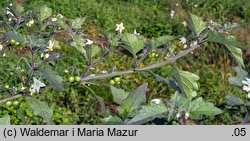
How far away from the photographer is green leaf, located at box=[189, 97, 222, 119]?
119 centimetres

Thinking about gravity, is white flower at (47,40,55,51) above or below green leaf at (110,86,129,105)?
above

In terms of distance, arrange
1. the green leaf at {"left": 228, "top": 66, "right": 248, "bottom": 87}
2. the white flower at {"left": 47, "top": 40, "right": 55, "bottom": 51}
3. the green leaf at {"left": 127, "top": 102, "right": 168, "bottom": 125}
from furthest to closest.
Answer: the white flower at {"left": 47, "top": 40, "right": 55, "bottom": 51} < the green leaf at {"left": 228, "top": 66, "right": 248, "bottom": 87} < the green leaf at {"left": 127, "top": 102, "right": 168, "bottom": 125}

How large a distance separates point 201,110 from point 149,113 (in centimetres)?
12

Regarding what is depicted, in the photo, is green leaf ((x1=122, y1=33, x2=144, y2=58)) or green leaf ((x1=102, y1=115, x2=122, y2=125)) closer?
green leaf ((x1=102, y1=115, x2=122, y2=125))

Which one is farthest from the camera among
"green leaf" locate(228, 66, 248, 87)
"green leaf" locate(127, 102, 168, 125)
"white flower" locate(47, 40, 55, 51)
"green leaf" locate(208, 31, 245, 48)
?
"white flower" locate(47, 40, 55, 51)

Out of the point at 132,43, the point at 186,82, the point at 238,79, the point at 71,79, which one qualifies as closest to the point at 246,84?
the point at 238,79

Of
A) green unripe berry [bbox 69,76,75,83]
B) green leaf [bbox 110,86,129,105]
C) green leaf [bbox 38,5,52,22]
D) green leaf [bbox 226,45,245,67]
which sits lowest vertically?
green leaf [bbox 110,86,129,105]

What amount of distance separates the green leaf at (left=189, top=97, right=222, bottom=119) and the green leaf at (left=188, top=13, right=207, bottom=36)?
206mm

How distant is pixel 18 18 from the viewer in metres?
1.68

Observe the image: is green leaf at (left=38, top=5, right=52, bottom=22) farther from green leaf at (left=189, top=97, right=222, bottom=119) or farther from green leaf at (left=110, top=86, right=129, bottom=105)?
green leaf at (left=189, top=97, right=222, bottom=119)

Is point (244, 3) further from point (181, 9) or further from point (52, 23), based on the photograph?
point (52, 23)

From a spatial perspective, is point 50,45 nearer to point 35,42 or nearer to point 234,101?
point 35,42

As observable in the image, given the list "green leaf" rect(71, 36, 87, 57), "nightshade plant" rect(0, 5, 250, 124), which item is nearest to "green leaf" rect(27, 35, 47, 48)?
"nightshade plant" rect(0, 5, 250, 124)

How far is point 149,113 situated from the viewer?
117 centimetres
